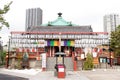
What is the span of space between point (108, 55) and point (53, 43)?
10.5 meters

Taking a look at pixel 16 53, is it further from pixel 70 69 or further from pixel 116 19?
pixel 116 19

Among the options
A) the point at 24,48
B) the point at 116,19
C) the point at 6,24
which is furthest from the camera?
the point at 116,19

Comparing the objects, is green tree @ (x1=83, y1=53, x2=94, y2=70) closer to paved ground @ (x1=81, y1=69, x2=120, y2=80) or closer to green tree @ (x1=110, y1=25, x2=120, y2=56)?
paved ground @ (x1=81, y1=69, x2=120, y2=80)

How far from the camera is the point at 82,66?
34.8m

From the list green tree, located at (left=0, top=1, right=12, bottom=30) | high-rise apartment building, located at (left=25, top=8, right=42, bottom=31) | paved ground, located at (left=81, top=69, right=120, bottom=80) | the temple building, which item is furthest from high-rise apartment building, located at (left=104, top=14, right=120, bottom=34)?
green tree, located at (left=0, top=1, right=12, bottom=30)

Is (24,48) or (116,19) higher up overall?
(116,19)

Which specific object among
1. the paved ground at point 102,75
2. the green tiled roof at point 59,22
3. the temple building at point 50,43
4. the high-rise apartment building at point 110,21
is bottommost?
the paved ground at point 102,75

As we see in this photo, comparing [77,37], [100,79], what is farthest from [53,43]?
[100,79]

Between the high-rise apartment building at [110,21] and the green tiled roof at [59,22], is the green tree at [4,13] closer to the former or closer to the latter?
the green tiled roof at [59,22]

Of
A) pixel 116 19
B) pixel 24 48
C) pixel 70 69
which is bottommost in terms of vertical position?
pixel 70 69

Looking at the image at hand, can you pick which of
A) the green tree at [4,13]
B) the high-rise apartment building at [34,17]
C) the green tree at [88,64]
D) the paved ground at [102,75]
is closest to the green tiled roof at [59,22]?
the green tree at [88,64]

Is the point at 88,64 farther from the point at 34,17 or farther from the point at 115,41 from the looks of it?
the point at 34,17

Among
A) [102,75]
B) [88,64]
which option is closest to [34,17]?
[88,64]

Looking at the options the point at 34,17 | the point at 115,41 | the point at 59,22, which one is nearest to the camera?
the point at 115,41
